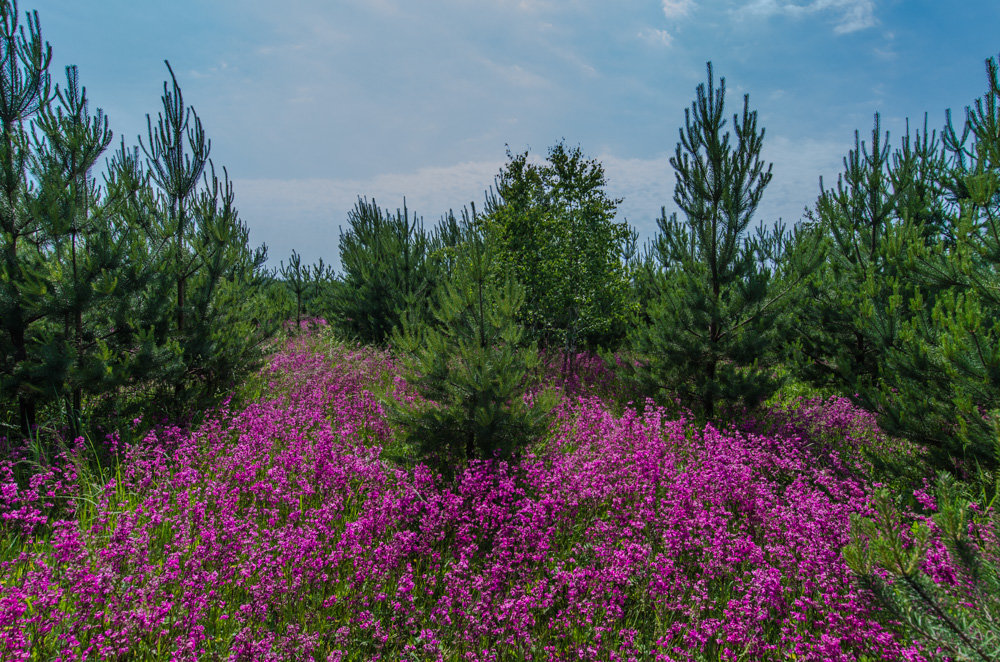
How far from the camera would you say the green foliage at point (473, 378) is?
15.0 ft

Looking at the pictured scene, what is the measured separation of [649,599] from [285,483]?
3104mm

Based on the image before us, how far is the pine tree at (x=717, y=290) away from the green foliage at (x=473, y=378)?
3.07 metres

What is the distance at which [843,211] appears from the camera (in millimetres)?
8102

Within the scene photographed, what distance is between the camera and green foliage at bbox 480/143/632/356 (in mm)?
9633

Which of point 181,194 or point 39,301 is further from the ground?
point 181,194

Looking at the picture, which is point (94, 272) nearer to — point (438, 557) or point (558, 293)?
point (438, 557)

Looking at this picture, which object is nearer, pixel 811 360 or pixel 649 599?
Result: pixel 649 599

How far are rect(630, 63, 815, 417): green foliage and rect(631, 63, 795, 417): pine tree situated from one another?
1cm

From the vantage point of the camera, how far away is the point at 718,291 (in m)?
6.93

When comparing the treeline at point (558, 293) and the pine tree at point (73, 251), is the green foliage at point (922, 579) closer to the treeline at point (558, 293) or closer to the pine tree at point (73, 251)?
the treeline at point (558, 293)

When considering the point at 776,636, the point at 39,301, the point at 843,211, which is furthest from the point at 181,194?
the point at 843,211

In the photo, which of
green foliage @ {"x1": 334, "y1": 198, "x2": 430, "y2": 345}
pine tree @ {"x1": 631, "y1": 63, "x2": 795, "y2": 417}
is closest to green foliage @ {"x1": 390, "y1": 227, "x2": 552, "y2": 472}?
pine tree @ {"x1": 631, "y1": 63, "x2": 795, "y2": 417}

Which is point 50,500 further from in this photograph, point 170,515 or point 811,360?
point 811,360

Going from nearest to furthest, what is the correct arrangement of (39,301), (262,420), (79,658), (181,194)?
(79,658), (39,301), (262,420), (181,194)
